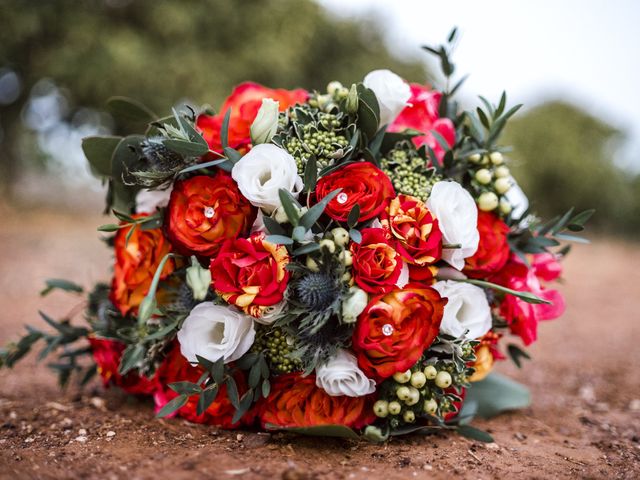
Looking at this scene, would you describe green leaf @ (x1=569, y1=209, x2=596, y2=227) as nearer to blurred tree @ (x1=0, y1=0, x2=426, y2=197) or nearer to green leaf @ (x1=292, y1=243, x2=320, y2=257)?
green leaf @ (x1=292, y1=243, x2=320, y2=257)

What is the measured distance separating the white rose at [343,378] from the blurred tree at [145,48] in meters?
8.46

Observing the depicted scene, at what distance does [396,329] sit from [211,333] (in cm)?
48

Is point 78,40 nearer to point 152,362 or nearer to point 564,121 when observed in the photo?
point 152,362

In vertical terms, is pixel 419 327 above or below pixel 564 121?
below

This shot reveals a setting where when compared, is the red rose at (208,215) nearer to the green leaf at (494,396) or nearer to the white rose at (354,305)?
the white rose at (354,305)

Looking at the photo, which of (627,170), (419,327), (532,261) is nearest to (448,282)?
(419,327)

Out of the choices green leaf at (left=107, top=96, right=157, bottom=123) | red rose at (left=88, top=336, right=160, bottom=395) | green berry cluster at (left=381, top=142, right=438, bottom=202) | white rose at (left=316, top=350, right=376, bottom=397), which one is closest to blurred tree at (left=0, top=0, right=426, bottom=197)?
green leaf at (left=107, top=96, right=157, bottom=123)

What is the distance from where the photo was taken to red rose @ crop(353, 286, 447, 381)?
4.21 ft

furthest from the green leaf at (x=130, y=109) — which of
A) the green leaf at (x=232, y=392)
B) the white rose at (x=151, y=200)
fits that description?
the green leaf at (x=232, y=392)

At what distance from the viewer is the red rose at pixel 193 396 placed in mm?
1514

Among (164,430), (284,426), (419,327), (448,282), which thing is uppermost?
(448,282)

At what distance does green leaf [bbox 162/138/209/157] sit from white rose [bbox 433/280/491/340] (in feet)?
2.36

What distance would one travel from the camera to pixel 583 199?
16.4m

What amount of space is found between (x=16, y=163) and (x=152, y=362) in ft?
30.8
